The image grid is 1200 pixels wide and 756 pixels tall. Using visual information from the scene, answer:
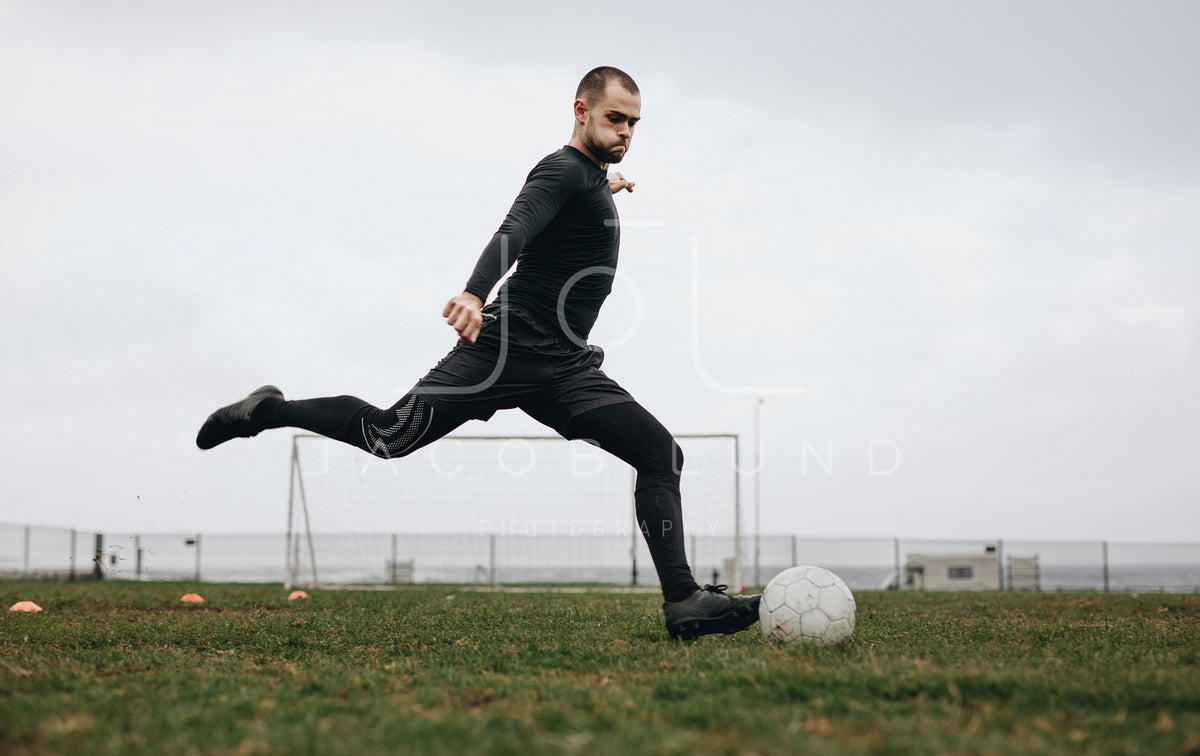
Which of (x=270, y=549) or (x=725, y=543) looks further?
(x=270, y=549)

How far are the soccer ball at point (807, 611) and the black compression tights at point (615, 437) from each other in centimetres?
40

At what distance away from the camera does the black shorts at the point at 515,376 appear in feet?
14.4

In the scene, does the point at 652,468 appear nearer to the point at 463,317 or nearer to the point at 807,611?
the point at 807,611

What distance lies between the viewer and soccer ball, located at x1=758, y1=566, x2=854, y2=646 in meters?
4.11

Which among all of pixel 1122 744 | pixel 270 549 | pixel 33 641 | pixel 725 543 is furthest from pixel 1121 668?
pixel 270 549

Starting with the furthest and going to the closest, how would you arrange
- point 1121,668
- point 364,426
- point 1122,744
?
point 364,426 → point 1121,668 → point 1122,744

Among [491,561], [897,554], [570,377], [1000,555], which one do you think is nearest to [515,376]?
[570,377]

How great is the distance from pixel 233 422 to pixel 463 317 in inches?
70.4

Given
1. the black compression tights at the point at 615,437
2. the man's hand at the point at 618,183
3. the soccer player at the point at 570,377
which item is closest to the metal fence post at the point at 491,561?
the man's hand at the point at 618,183

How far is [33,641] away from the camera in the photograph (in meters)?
4.87

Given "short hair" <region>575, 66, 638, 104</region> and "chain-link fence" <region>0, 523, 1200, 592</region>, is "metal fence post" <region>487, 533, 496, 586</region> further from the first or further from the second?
"short hair" <region>575, 66, 638, 104</region>

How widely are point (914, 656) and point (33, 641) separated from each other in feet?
14.6

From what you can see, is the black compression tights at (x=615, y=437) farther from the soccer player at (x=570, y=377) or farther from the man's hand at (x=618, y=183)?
the man's hand at (x=618, y=183)

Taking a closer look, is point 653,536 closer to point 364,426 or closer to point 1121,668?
point 364,426
